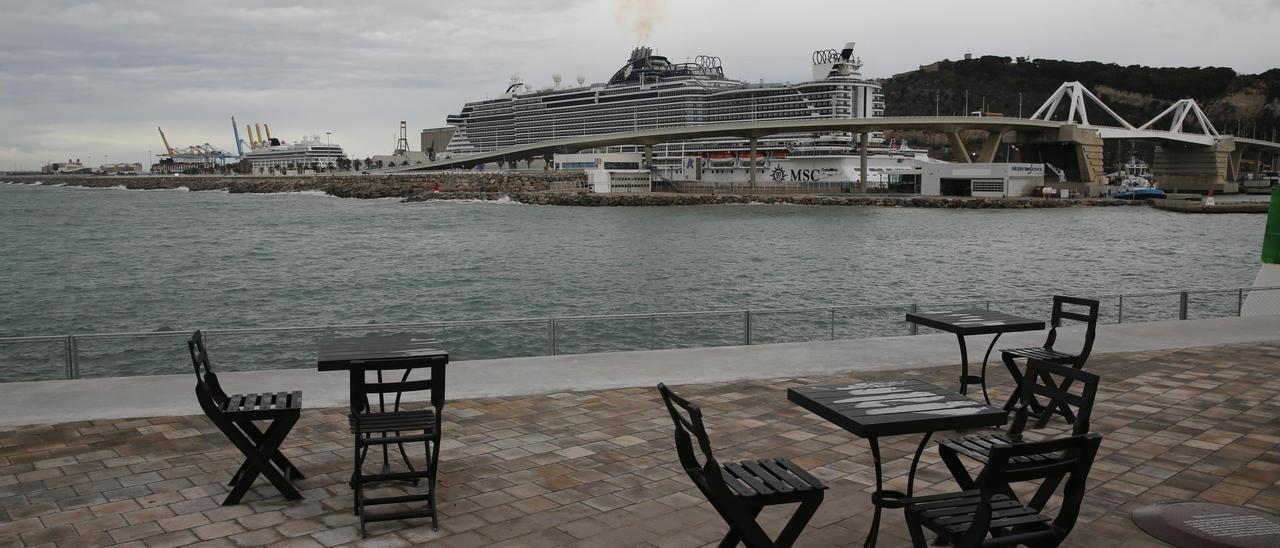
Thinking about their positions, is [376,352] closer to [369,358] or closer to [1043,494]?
[369,358]

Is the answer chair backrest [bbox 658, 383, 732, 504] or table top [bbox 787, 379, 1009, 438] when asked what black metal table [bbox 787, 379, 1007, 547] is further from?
chair backrest [bbox 658, 383, 732, 504]

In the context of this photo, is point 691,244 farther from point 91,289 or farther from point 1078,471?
point 1078,471

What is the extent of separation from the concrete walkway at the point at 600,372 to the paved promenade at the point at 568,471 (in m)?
0.25

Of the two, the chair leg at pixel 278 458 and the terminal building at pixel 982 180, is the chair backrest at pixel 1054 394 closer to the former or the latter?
the chair leg at pixel 278 458

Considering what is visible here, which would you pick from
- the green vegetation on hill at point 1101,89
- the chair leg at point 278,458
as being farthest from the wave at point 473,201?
the green vegetation on hill at point 1101,89

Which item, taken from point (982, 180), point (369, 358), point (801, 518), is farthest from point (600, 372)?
point (982, 180)

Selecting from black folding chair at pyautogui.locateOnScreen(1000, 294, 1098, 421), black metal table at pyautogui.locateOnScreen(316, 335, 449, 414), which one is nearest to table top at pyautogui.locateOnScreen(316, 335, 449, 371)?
black metal table at pyautogui.locateOnScreen(316, 335, 449, 414)

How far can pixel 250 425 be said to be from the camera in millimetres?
4703

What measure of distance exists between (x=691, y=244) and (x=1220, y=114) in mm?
149022

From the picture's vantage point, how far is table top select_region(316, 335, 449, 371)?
468 centimetres

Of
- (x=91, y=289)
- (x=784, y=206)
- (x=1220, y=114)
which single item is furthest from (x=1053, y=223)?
(x=1220, y=114)

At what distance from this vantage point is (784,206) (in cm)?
7500

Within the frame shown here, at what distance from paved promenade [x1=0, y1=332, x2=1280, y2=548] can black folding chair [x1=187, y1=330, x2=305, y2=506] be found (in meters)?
0.11

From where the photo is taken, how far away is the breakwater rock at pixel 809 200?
73.6 m
